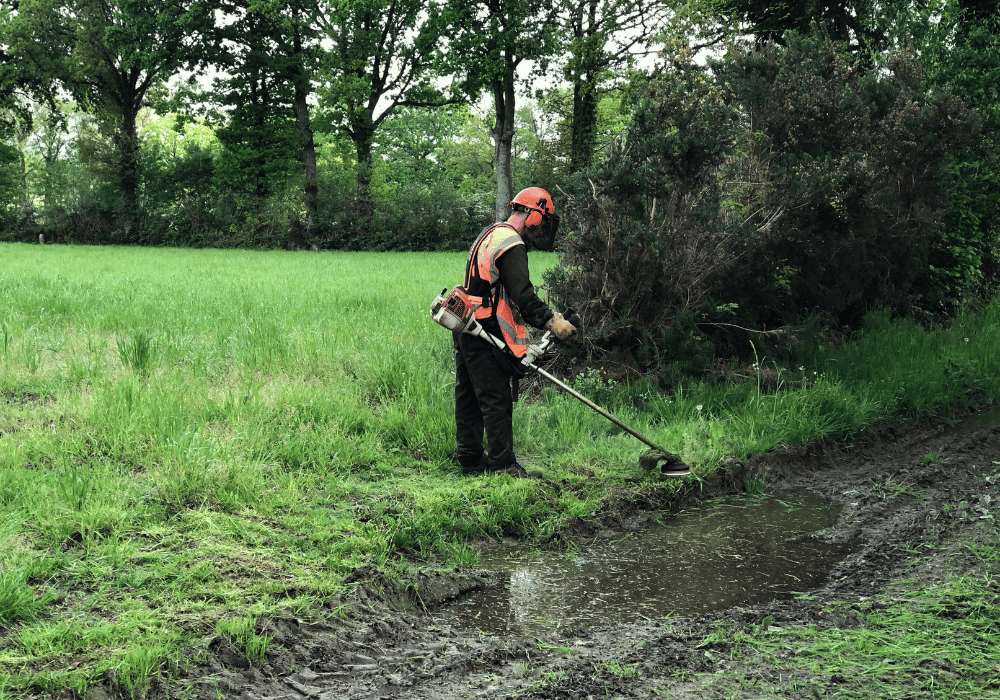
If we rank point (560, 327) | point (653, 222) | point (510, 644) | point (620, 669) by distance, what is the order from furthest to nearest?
point (653, 222), point (560, 327), point (510, 644), point (620, 669)

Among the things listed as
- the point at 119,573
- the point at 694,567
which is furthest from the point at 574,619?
the point at 119,573

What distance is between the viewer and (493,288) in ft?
18.5

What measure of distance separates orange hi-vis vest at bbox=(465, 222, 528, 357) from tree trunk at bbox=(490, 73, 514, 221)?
2199 cm

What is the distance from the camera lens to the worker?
18.0 ft

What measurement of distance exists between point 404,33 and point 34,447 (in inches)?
1469

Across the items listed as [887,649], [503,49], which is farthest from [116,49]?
[887,649]

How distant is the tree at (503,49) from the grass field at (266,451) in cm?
2003

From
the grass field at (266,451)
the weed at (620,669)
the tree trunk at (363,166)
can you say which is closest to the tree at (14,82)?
the tree trunk at (363,166)

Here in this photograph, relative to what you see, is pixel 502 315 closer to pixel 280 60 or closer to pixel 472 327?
pixel 472 327

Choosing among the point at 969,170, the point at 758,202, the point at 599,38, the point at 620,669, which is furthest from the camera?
the point at 599,38

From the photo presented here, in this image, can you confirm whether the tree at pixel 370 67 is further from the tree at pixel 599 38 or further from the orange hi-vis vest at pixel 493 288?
the orange hi-vis vest at pixel 493 288

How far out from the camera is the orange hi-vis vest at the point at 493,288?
5531 mm

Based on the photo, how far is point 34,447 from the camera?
5.31m

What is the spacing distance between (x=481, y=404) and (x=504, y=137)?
2478 centimetres
